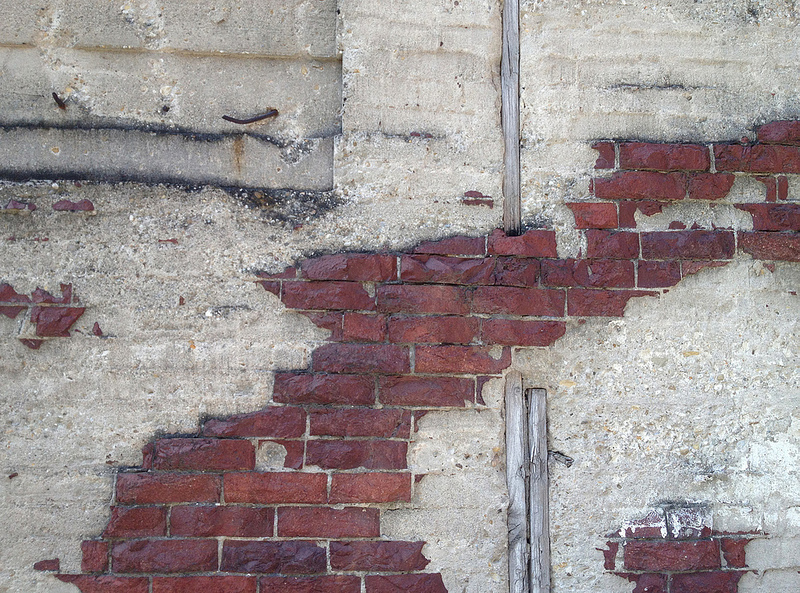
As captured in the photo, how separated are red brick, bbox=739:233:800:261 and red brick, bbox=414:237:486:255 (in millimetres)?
840

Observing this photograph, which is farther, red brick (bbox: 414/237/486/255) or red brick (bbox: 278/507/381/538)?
red brick (bbox: 414/237/486/255)

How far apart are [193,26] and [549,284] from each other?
1.41 m

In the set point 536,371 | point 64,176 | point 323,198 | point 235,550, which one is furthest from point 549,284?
point 64,176

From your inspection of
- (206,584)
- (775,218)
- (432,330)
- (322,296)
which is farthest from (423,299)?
(775,218)

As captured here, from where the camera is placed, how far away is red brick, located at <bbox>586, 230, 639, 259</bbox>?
1898 mm

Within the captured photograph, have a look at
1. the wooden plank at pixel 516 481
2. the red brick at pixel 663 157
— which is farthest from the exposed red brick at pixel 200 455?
the red brick at pixel 663 157

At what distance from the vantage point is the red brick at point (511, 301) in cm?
187

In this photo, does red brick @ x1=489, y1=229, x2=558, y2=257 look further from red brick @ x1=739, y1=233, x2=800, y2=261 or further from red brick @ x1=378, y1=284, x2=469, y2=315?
red brick @ x1=739, y1=233, x2=800, y2=261

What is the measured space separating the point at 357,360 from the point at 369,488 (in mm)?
384

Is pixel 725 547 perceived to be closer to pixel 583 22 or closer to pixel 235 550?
pixel 235 550

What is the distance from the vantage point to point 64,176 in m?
1.90

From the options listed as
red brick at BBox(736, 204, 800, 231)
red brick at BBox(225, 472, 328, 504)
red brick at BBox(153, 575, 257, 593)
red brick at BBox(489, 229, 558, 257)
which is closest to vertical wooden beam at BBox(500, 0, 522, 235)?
red brick at BBox(489, 229, 558, 257)

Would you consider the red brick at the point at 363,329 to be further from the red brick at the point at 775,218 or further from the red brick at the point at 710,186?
the red brick at the point at 775,218

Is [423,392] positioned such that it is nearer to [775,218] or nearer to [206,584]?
[206,584]
